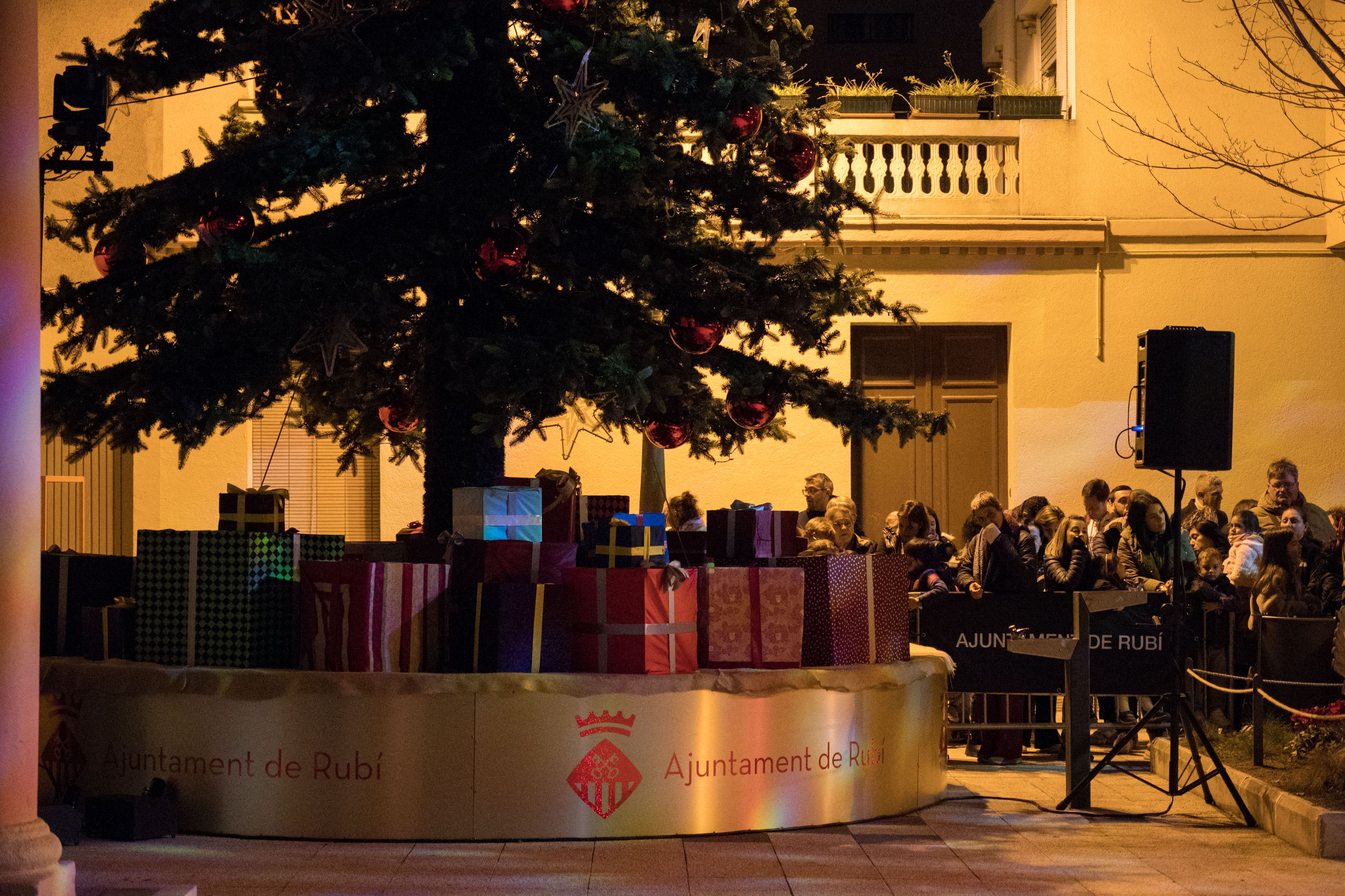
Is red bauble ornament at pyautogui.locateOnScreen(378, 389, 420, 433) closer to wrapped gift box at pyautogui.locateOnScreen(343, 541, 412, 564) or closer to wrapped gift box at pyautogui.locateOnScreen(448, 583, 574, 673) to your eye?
wrapped gift box at pyautogui.locateOnScreen(343, 541, 412, 564)

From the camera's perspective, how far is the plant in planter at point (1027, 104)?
1623 cm

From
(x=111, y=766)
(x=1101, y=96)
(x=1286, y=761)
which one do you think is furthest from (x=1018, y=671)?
(x=1101, y=96)

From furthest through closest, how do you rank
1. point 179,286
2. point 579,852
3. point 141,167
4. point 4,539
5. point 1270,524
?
point 141,167
point 1270,524
point 179,286
point 579,852
point 4,539

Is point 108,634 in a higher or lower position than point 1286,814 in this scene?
higher

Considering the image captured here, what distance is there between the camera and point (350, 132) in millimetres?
7191

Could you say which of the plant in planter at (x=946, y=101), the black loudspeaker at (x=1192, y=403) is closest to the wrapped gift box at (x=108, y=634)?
the black loudspeaker at (x=1192, y=403)

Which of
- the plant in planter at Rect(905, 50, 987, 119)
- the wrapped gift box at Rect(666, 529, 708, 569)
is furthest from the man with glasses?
the plant in planter at Rect(905, 50, 987, 119)

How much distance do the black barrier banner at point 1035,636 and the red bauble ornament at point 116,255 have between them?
5343 mm

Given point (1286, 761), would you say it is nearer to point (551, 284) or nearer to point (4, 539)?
point (551, 284)

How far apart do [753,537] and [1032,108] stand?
10311mm

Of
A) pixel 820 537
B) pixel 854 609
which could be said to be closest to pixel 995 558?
pixel 820 537

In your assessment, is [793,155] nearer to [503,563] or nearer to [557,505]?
[557,505]

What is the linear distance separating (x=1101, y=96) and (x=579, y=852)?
495 inches

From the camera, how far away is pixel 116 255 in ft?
25.0
